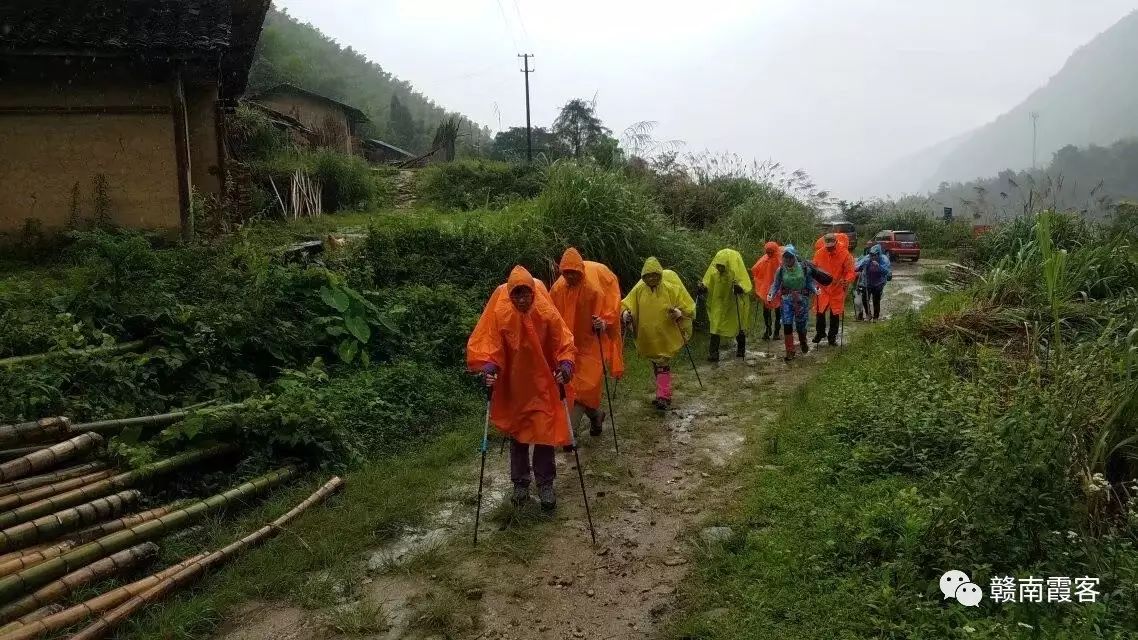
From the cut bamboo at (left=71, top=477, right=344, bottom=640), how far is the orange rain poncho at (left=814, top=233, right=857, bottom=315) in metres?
8.18

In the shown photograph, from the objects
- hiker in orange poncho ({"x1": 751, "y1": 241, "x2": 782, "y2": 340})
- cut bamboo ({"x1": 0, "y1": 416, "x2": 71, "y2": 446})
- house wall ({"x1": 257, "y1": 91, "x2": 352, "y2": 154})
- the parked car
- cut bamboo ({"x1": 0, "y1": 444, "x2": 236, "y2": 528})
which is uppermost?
house wall ({"x1": 257, "y1": 91, "x2": 352, "y2": 154})

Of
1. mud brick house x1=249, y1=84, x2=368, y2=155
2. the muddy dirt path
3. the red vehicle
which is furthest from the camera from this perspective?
mud brick house x1=249, y1=84, x2=368, y2=155

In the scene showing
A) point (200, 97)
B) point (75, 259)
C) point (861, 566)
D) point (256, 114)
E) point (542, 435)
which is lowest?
point (861, 566)

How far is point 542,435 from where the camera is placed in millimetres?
5273

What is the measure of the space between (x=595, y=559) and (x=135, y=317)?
468 cm

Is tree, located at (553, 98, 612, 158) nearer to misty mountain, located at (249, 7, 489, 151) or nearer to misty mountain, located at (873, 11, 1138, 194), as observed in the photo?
misty mountain, located at (249, 7, 489, 151)

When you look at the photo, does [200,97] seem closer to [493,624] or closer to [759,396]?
[759,396]

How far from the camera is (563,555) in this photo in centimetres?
474

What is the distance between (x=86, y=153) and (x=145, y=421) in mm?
6030

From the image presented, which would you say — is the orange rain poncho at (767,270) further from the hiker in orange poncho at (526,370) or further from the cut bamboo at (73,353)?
the cut bamboo at (73,353)

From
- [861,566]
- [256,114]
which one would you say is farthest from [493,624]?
[256,114]

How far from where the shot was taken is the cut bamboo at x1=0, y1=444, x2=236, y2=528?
4.16 meters

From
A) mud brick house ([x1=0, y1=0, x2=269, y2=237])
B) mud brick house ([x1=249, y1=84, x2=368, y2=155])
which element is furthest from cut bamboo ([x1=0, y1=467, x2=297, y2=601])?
mud brick house ([x1=249, y1=84, x2=368, y2=155])

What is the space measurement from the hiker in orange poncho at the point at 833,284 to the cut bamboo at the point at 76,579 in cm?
939
